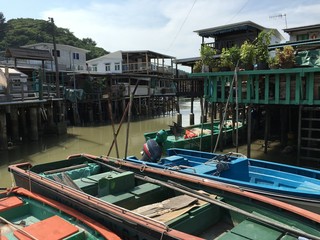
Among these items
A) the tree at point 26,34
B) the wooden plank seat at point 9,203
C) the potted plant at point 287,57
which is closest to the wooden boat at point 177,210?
the wooden plank seat at point 9,203

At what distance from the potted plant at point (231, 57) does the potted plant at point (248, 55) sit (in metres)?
0.24

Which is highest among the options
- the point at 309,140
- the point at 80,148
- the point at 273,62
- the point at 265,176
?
the point at 273,62

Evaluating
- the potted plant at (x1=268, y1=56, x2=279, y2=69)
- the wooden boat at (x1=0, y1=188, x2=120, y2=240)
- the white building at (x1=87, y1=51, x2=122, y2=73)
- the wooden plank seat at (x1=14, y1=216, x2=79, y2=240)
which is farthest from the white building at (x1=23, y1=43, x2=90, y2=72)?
the wooden plank seat at (x1=14, y1=216, x2=79, y2=240)

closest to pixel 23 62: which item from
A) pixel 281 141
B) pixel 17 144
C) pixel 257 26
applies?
pixel 17 144

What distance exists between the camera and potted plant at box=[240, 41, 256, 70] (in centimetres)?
1058

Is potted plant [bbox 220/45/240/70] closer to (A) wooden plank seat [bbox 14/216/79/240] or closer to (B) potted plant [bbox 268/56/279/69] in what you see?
(B) potted plant [bbox 268/56/279/69]

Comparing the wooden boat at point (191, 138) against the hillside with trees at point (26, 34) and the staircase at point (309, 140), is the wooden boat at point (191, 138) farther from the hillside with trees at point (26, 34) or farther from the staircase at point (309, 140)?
the hillside with trees at point (26, 34)

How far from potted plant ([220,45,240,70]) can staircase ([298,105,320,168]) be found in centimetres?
276

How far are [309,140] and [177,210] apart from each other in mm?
7223

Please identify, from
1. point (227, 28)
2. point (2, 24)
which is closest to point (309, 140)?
point (227, 28)

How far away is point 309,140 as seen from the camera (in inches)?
404

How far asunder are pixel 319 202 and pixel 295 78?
5.24 meters

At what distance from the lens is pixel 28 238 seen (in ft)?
14.3

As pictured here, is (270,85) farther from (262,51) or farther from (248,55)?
(248,55)
